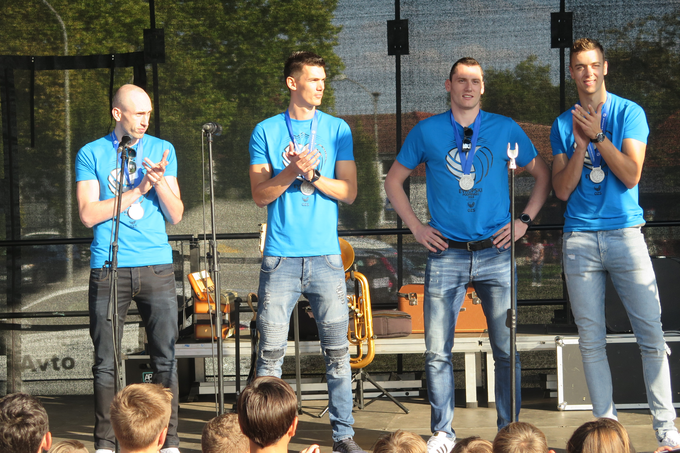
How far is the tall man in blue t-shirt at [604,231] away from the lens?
3.36 m

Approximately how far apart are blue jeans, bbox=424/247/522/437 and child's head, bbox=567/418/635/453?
1.53 m

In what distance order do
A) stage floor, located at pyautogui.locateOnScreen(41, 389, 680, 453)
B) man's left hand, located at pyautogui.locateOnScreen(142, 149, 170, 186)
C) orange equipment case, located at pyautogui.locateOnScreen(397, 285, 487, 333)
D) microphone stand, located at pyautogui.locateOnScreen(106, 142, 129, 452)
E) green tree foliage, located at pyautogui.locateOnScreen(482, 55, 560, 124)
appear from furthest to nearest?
green tree foliage, located at pyautogui.locateOnScreen(482, 55, 560, 124) → orange equipment case, located at pyautogui.locateOnScreen(397, 285, 487, 333) → stage floor, located at pyautogui.locateOnScreen(41, 389, 680, 453) → man's left hand, located at pyautogui.locateOnScreen(142, 149, 170, 186) → microphone stand, located at pyautogui.locateOnScreen(106, 142, 129, 452)

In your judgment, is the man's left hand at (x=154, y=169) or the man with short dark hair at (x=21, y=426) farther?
the man's left hand at (x=154, y=169)

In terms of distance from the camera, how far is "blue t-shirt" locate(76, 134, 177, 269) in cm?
353

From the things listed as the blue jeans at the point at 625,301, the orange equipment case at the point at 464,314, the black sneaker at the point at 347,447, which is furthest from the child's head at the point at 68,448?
the orange equipment case at the point at 464,314

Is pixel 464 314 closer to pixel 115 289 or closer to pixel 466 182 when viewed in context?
pixel 466 182

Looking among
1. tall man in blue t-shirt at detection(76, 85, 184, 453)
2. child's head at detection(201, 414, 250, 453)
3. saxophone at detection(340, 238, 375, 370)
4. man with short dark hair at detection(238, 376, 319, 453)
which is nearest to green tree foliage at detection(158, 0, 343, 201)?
saxophone at detection(340, 238, 375, 370)

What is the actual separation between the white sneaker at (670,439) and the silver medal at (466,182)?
4.91ft

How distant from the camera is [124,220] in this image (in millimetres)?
3553

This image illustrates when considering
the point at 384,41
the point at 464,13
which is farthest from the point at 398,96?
the point at 464,13

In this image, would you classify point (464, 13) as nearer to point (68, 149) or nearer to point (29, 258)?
point (68, 149)

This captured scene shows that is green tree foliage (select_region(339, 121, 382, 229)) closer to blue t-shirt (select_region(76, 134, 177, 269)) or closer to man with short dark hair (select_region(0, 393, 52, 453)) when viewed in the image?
blue t-shirt (select_region(76, 134, 177, 269))

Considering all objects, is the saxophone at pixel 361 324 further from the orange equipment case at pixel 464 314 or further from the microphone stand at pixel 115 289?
the microphone stand at pixel 115 289

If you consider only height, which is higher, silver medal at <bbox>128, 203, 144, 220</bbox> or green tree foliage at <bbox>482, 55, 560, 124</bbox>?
green tree foliage at <bbox>482, 55, 560, 124</bbox>
